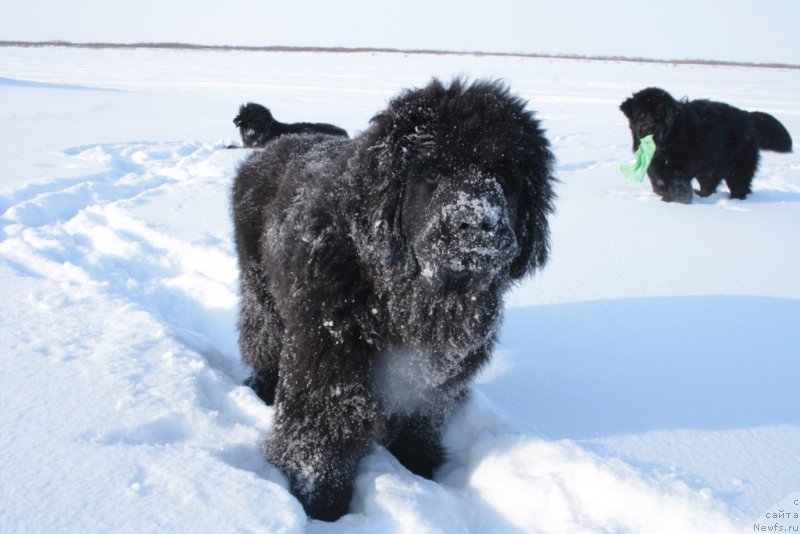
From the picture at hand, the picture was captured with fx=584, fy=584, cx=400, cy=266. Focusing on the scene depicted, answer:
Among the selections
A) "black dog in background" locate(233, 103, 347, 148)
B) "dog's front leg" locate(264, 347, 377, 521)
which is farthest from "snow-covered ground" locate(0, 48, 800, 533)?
"black dog in background" locate(233, 103, 347, 148)

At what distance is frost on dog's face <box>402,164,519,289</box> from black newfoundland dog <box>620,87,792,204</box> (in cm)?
641

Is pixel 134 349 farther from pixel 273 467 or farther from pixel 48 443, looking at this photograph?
pixel 273 467

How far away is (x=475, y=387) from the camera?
3.18 m

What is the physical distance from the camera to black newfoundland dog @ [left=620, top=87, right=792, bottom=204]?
7.71m

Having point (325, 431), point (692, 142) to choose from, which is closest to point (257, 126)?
point (692, 142)

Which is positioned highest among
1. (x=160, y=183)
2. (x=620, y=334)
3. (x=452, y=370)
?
(x=452, y=370)

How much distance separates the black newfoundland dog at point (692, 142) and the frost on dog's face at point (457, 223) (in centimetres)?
641

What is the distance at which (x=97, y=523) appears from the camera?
1774 millimetres

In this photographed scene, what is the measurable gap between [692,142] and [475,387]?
21.1ft

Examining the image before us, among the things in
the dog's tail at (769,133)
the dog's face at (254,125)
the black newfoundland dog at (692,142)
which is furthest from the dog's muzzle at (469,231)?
the dog's tail at (769,133)

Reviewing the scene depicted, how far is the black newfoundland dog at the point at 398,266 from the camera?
2131 mm

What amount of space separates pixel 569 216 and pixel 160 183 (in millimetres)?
5287

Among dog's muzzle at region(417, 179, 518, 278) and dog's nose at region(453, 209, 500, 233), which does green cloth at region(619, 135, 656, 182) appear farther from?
dog's nose at region(453, 209, 500, 233)

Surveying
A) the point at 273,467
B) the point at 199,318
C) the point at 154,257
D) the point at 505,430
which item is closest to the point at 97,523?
the point at 273,467
